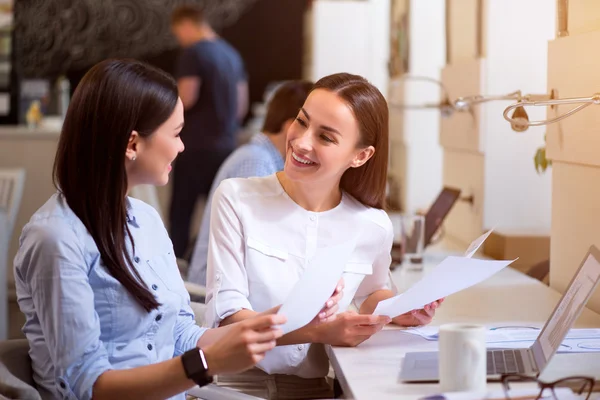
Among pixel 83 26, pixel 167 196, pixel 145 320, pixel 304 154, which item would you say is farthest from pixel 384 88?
pixel 145 320

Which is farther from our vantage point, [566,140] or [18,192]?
[18,192]

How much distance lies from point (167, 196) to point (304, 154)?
4.47m

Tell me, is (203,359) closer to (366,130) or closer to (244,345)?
(244,345)

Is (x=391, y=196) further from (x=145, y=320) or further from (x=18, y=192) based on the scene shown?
(x=145, y=320)

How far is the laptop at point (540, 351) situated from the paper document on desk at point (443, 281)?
0.10 m

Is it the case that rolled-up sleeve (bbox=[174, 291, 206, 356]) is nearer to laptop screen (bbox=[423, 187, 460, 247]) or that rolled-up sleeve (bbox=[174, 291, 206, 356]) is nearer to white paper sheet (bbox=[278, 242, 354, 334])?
white paper sheet (bbox=[278, 242, 354, 334])

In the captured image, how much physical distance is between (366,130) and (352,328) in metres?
0.49

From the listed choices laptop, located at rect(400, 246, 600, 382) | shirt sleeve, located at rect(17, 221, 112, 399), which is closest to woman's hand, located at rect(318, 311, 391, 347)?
laptop, located at rect(400, 246, 600, 382)

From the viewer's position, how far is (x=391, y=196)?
4.95m

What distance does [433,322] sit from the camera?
194 centimetres

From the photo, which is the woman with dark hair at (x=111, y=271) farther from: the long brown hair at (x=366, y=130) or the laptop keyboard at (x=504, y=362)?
the long brown hair at (x=366, y=130)

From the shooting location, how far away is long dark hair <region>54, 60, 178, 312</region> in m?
1.46

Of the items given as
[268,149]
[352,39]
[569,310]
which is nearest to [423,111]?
[352,39]

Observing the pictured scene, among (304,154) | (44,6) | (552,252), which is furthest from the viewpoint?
(44,6)
